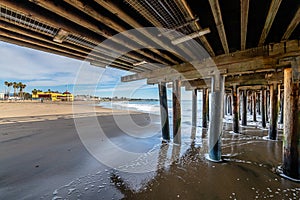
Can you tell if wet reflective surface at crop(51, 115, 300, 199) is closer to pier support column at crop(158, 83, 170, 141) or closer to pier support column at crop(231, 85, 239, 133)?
pier support column at crop(158, 83, 170, 141)

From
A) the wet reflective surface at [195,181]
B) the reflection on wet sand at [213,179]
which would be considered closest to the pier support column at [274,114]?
the reflection on wet sand at [213,179]

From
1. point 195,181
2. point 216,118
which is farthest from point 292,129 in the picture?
point 195,181

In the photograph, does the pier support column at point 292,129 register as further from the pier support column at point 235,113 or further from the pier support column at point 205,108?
the pier support column at point 205,108

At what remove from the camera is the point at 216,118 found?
14.1 feet

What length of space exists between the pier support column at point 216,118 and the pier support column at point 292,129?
144 cm

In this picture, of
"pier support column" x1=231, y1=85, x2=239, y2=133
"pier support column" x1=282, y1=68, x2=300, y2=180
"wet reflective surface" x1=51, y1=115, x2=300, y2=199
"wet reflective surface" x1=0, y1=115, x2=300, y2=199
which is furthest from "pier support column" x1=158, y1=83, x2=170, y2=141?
"pier support column" x1=231, y1=85, x2=239, y2=133

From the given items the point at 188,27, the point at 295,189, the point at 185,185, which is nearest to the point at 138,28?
the point at 188,27

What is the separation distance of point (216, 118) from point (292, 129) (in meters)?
1.64

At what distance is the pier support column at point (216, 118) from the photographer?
4242mm

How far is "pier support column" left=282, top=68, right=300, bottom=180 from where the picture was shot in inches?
125

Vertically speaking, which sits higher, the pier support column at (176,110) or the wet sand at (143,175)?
the pier support column at (176,110)

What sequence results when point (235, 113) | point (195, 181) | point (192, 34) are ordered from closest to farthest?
point (192, 34)
point (195, 181)
point (235, 113)

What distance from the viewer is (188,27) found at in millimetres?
2693

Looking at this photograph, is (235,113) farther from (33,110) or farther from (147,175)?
(33,110)
